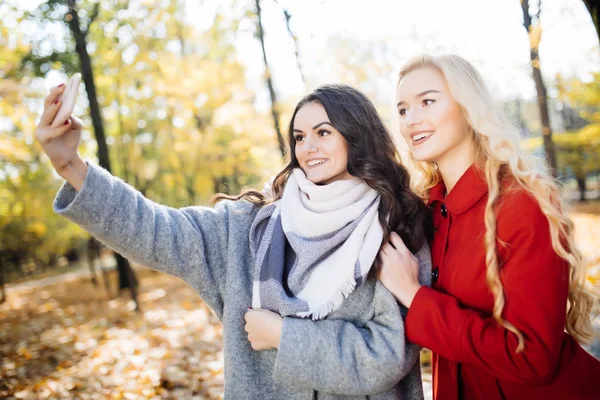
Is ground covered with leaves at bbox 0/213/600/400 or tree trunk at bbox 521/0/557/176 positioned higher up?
tree trunk at bbox 521/0/557/176

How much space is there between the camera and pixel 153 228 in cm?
169

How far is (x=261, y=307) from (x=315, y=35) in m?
5.95

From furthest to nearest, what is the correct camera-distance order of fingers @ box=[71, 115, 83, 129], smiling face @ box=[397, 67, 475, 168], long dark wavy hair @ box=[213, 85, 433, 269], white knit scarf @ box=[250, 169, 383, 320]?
long dark wavy hair @ box=[213, 85, 433, 269] → smiling face @ box=[397, 67, 475, 168] → white knit scarf @ box=[250, 169, 383, 320] → fingers @ box=[71, 115, 83, 129]

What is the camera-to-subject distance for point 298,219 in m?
1.99

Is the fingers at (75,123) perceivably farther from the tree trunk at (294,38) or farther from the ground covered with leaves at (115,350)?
the tree trunk at (294,38)

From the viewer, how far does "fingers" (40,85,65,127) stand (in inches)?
57.8

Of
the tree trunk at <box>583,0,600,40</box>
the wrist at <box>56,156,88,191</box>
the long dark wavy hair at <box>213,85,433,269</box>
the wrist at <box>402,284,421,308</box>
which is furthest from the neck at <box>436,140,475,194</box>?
the wrist at <box>56,156,88,191</box>

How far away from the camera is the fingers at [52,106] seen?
1.47m

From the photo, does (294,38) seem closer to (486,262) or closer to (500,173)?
(500,173)

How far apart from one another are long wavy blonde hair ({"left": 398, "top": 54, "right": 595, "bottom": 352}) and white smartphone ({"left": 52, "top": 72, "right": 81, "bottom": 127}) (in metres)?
1.57

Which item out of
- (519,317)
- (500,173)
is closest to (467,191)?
(500,173)

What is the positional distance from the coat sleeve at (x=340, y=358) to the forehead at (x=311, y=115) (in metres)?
1.07

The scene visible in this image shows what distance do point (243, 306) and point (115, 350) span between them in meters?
4.17

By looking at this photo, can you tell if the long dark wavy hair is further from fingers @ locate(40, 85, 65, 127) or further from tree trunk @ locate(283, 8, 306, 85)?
tree trunk @ locate(283, 8, 306, 85)
